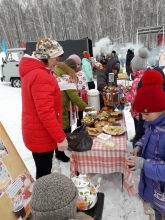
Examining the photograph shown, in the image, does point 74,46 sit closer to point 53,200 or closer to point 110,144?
point 110,144

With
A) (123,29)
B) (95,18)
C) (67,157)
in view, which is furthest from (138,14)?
(67,157)

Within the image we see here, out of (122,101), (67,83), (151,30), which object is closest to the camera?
(67,83)

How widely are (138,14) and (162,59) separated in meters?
16.3

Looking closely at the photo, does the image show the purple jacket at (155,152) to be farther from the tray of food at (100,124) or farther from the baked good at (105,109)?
the baked good at (105,109)

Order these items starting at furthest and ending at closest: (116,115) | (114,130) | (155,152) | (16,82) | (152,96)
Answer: (16,82)
(116,115)
(114,130)
(155,152)
(152,96)

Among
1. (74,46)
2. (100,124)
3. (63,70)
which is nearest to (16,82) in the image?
(74,46)

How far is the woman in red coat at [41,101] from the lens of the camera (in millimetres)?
1634

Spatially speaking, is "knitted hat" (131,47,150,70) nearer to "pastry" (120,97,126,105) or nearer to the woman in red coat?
"pastry" (120,97,126,105)

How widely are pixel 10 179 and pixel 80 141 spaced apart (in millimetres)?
828

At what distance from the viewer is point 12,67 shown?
31.4ft

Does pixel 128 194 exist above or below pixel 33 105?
below

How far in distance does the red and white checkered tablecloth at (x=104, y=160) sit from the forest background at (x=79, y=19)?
70.9 feet

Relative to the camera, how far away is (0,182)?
1735 millimetres

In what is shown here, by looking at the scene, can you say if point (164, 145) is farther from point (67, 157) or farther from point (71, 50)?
point (71, 50)
